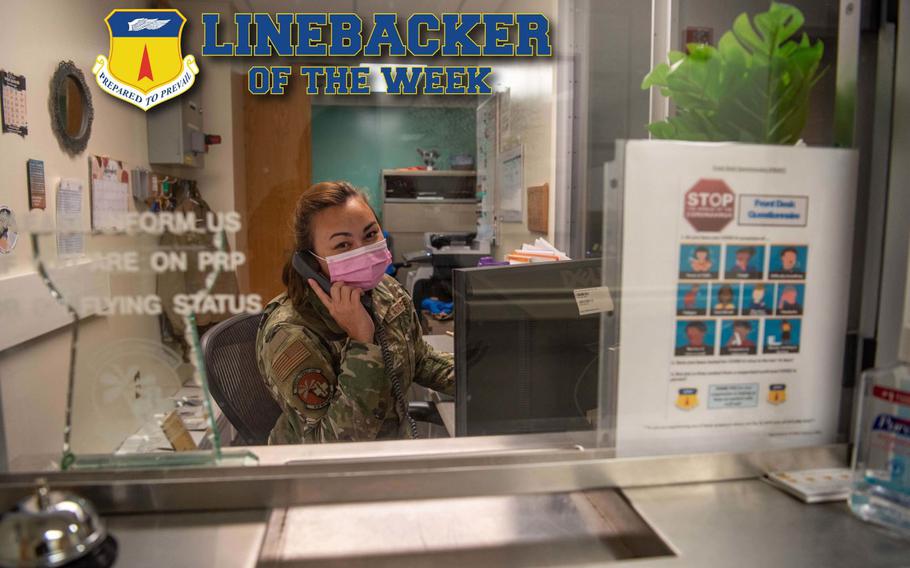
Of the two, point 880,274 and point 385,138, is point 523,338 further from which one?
point 385,138

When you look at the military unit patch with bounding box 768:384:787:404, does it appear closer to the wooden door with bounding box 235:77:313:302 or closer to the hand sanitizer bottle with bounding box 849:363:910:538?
the hand sanitizer bottle with bounding box 849:363:910:538

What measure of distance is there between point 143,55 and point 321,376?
2.38ft

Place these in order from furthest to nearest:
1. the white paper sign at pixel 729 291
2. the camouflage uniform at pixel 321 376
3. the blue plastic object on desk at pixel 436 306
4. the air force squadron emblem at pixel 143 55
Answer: the blue plastic object on desk at pixel 436 306, the camouflage uniform at pixel 321 376, the air force squadron emblem at pixel 143 55, the white paper sign at pixel 729 291

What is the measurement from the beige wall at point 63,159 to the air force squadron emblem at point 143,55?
0.08ft

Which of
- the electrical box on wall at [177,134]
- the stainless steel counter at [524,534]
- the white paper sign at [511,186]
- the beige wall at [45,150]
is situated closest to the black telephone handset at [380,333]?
the electrical box on wall at [177,134]

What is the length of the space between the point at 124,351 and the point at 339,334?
2.35ft

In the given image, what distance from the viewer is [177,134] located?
3.81 feet

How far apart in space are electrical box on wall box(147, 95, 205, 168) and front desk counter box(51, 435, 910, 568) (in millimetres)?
625

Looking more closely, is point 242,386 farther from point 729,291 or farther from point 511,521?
point 729,291

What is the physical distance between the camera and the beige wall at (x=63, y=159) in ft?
1.89

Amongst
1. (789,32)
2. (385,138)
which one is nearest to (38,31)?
(385,138)

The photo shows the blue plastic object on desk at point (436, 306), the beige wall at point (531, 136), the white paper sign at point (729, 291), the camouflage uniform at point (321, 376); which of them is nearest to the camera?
the white paper sign at point (729, 291)

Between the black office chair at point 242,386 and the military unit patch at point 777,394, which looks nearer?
the military unit patch at point 777,394

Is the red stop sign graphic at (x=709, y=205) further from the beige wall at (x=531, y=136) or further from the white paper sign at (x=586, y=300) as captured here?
the beige wall at (x=531, y=136)
